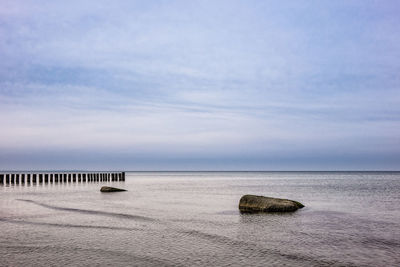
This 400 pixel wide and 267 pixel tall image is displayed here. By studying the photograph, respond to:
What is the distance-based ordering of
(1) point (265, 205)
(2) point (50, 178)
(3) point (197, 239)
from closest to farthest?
(3) point (197, 239)
(1) point (265, 205)
(2) point (50, 178)

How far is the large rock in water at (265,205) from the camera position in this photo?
2220 cm

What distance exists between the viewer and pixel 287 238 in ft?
47.0

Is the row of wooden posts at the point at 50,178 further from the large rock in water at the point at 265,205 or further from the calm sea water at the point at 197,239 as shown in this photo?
the large rock in water at the point at 265,205

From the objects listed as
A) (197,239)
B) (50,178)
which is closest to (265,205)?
(197,239)

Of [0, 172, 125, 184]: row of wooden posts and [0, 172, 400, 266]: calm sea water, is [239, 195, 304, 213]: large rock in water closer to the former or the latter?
[0, 172, 400, 266]: calm sea water

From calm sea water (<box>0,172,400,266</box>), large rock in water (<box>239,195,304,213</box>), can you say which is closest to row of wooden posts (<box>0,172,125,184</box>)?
calm sea water (<box>0,172,400,266</box>)

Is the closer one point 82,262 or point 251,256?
point 82,262

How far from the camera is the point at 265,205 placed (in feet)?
73.0

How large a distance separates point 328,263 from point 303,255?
1079mm

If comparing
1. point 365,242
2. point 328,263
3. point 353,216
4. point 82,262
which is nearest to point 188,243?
point 82,262

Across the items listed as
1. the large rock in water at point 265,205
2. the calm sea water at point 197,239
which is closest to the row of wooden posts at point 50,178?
the calm sea water at point 197,239

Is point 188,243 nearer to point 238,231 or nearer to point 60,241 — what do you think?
point 238,231

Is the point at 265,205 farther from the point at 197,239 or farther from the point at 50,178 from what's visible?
the point at 50,178

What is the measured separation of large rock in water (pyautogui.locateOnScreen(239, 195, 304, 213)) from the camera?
22203 mm
